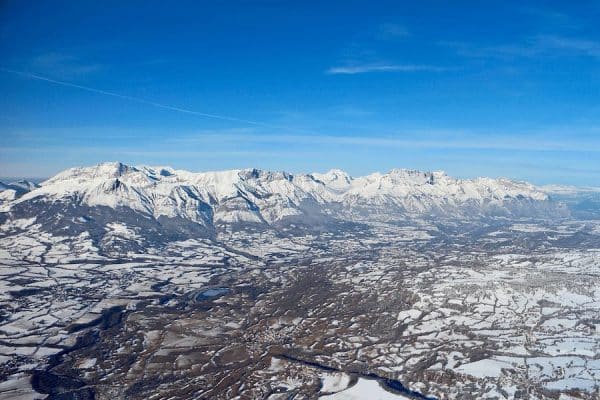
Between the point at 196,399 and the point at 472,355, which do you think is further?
the point at 472,355

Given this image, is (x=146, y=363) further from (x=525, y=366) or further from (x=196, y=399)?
(x=525, y=366)

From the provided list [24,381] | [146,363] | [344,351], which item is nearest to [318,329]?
[344,351]

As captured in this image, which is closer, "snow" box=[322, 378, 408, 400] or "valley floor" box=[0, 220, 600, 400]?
"snow" box=[322, 378, 408, 400]

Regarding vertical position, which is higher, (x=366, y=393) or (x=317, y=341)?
(x=317, y=341)

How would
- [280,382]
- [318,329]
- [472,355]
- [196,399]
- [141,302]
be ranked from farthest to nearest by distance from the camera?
[141,302], [318,329], [472,355], [280,382], [196,399]

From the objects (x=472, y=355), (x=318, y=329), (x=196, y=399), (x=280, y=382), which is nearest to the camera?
(x=196, y=399)

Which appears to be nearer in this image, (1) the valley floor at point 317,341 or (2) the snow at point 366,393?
(2) the snow at point 366,393

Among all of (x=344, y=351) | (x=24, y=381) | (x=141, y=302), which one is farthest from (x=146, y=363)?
A: (x=141, y=302)

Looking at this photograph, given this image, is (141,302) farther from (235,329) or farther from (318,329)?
(318,329)

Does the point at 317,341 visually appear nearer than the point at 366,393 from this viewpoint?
No
